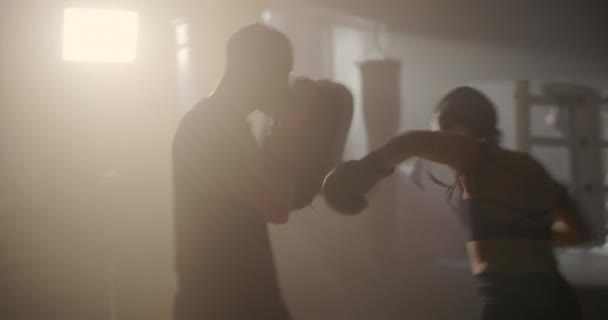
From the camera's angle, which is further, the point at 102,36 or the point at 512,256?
the point at 102,36

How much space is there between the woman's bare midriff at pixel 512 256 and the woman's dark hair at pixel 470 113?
0.11 meters

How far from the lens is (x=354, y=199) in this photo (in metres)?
0.58

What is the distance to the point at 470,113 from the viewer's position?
567mm

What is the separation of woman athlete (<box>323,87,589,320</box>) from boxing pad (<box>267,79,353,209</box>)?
0.03m

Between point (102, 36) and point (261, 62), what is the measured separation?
211 millimetres

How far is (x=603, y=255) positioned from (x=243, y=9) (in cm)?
49

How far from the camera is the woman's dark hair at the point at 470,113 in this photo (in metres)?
0.56

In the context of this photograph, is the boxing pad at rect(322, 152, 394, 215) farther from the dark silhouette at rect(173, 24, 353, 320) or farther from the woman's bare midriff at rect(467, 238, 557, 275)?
the woman's bare midriff at rect(467, 238, 557, 275)

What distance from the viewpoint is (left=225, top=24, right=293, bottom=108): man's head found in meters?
0.60

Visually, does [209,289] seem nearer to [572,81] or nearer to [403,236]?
[403,236]

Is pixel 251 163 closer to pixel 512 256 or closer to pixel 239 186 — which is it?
pixel 239 186

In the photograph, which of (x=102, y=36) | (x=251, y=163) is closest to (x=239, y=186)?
(x=251, y=163)

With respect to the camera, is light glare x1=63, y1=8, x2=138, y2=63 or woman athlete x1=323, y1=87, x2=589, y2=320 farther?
light glare x1=63, y1=8, x2=138, y2=63

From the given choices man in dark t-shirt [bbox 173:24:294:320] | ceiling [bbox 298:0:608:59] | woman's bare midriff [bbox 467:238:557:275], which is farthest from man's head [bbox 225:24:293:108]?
woman's bare midriff [bbox 467:238:557:275]
